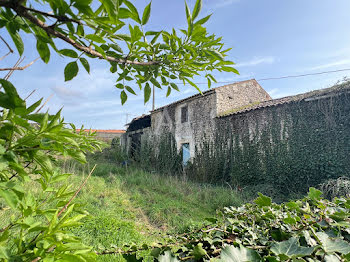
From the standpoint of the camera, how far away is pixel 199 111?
39.5 ft

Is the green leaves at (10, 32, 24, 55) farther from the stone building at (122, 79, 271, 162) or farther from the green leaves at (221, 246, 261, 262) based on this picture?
the stone building at (122, 79, 271, 162)

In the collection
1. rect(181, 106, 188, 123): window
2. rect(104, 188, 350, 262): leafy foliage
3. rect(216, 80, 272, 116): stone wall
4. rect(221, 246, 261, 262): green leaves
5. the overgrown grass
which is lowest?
the overgrown grass

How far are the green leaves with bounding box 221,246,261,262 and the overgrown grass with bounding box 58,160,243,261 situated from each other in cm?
237

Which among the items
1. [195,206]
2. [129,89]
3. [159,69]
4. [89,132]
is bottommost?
[195,206]

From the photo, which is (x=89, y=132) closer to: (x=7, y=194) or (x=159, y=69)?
(x=159, y=69)

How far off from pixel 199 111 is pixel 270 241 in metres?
11.4

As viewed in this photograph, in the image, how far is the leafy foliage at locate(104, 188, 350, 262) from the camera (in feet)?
2.07

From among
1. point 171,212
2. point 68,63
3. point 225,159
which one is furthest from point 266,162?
point 68,63

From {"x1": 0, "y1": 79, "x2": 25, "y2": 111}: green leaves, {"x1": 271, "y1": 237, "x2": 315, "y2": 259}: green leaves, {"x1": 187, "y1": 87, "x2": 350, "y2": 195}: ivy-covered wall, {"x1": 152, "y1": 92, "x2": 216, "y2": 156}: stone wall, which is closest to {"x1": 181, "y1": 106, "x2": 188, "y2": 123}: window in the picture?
{"x1": 152, "y1": 92, "x2": 216, "y2": 156}: stone wall

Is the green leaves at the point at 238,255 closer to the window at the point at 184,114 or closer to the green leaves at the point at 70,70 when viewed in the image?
the green leaves at the point at 70,70

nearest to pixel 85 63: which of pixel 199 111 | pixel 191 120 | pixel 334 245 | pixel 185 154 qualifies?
pixel 334 245

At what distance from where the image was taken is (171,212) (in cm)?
500

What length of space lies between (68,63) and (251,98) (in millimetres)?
13748

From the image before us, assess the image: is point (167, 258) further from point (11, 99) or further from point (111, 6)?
→ point (111, 6)
